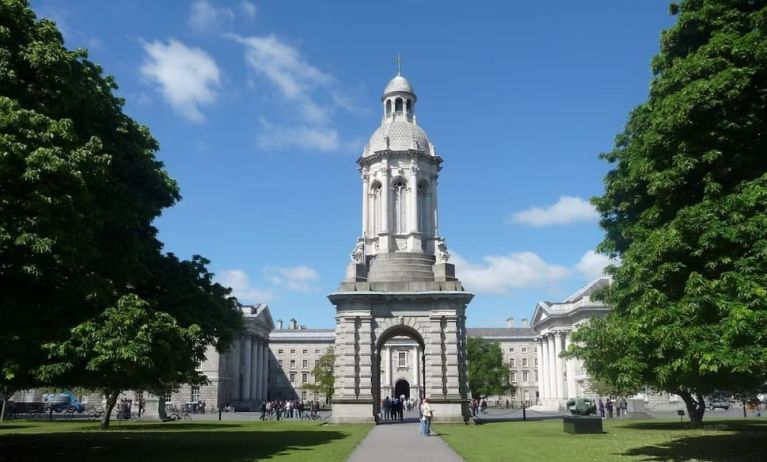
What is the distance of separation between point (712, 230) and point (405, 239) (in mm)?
28302

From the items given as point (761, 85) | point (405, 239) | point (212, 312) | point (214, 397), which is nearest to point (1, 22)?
point (212, 312)

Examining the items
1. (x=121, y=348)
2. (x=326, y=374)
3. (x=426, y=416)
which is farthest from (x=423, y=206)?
(x=326, y=374)

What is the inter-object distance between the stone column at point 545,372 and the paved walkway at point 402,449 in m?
65.7

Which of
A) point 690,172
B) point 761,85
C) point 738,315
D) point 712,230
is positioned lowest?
point 738,315

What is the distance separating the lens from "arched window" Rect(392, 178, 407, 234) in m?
44.3

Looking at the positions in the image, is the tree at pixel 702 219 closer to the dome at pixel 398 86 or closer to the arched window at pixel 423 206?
the arched window at pixel 423 206

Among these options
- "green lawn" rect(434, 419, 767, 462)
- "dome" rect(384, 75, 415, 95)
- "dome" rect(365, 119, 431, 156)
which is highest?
"dome" rect(384, 75, 415, 95)

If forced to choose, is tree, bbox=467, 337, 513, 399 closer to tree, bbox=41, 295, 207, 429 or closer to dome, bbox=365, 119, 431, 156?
dome, bbox=365, 119, 431, 156

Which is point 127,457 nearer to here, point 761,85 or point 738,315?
point 738,315

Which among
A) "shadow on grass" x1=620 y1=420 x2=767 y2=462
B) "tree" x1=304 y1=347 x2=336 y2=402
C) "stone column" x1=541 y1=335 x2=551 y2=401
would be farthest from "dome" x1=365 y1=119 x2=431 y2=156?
"stone column" x1=541 y1=335 x2=551 y2=401

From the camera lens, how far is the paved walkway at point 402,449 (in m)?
19.7

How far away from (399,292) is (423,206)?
8.25 meters

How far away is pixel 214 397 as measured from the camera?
8444 centimetres

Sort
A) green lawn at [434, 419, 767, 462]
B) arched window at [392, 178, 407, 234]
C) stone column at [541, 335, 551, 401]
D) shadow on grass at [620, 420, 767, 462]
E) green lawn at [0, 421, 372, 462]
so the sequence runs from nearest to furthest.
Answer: shadow on grass at [620, 420, 767, 462] → green lawn at [434, 419, 767, 462] → green lawn at [0, 421, 372, 462] → arched window at [392, 178, 407, 234] → stone column at [541, 335, 551, 401]
